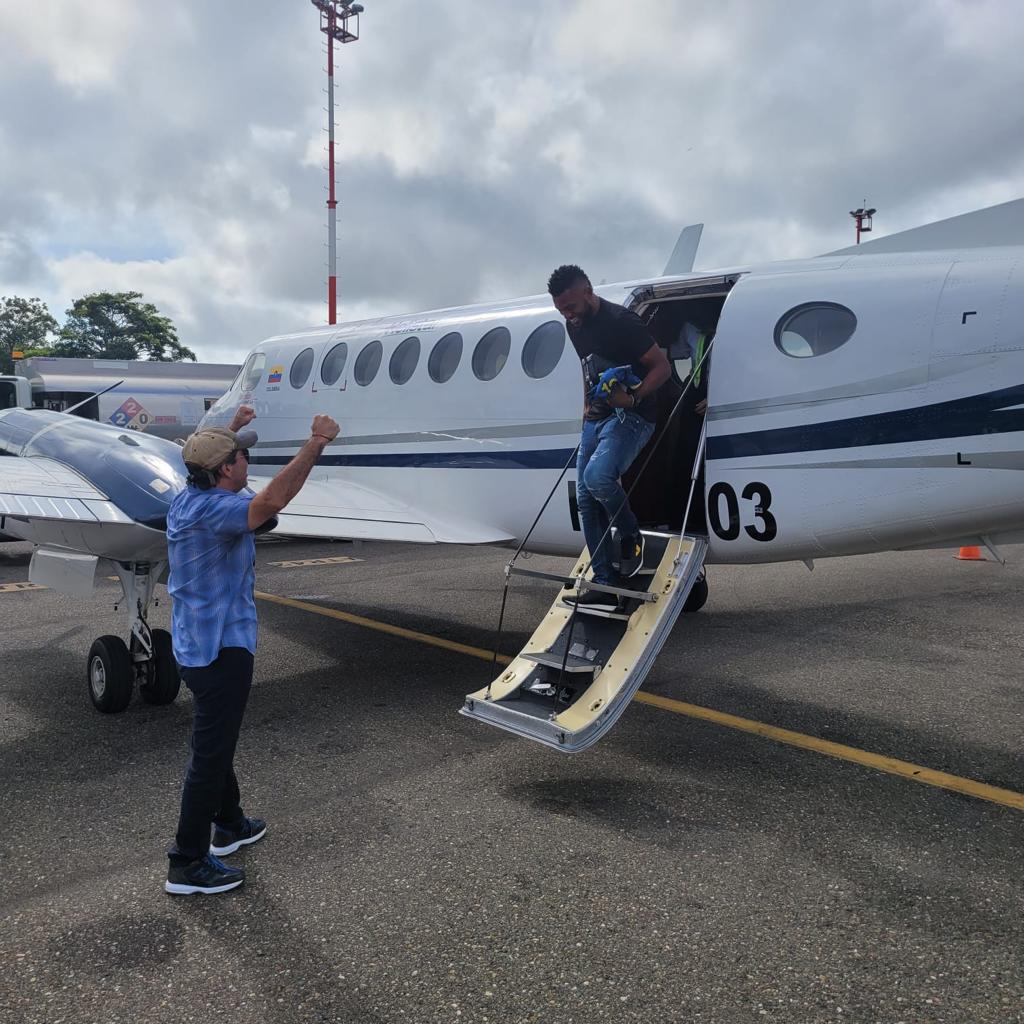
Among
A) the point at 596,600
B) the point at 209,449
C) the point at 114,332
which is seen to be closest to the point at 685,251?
the point at 596,600

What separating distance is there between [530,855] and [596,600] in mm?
2173

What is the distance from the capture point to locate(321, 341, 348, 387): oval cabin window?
903cm

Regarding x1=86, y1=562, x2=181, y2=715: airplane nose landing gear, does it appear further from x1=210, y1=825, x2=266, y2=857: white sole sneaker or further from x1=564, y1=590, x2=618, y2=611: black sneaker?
x1=564, y1=590, x2=618, y2=611: black sneaker

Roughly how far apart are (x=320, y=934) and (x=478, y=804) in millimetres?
1343

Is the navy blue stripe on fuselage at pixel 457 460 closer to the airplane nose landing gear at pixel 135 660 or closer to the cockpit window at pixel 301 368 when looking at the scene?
the cockpit window at pixel 301 368

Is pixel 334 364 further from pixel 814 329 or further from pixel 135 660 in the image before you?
pixel 814 329

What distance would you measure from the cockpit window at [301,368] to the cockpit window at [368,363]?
0.91 metres

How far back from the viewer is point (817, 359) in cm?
552

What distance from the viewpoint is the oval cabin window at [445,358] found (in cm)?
773

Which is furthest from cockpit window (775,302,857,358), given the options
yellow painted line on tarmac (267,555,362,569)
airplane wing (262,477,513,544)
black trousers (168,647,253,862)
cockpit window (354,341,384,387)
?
yellow painted line on tarmac (267,555,362,569)

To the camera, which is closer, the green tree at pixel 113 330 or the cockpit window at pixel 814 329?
the cockpit window at pixel 814 329

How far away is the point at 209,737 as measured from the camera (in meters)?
3.71

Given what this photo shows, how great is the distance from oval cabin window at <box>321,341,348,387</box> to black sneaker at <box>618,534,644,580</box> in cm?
426

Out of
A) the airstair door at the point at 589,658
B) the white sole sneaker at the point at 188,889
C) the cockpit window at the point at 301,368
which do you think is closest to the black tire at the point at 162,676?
the airstair door at the point at 589,658
